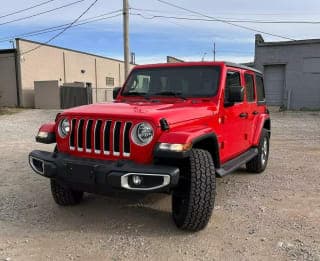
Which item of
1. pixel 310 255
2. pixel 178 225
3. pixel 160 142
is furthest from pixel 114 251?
pixel 310 255

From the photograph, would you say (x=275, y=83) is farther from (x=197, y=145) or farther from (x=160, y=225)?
(x=160, y=225)

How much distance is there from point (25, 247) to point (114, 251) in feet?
3.01

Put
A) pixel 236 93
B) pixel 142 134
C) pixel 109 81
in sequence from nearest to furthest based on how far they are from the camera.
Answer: pixel 142 134 → pixel 236 93 → pixel 109 81

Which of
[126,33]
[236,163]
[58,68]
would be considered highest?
[126,33]

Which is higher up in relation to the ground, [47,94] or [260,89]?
[260,89]

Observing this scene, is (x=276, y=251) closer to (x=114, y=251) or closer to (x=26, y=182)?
(x=114, y=251)

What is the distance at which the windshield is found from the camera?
503 cm

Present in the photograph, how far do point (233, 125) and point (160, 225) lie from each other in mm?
1864

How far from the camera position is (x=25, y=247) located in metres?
3.79

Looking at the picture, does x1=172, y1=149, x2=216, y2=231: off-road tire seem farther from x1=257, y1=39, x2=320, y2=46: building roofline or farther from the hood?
x1=257, y1=39, x2=320, y2=46: building roofline

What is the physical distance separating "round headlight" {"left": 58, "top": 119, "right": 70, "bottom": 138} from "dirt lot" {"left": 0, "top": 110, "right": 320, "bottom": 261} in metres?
1.04

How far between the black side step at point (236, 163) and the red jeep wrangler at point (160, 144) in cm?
2

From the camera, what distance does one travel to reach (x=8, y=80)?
2878 centimetres

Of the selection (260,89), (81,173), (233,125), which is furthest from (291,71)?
(81,173)
